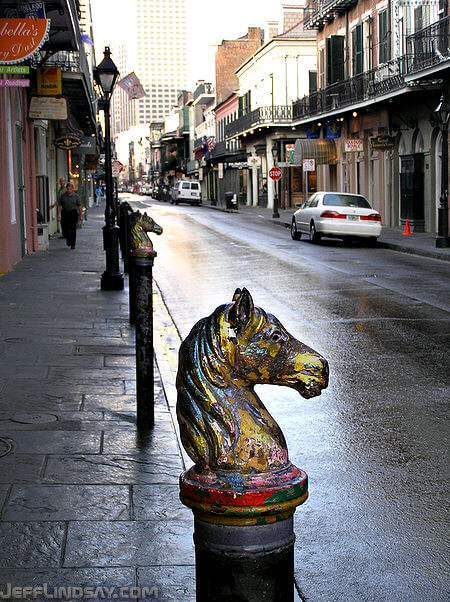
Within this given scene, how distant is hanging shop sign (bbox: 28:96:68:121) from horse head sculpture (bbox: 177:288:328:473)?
1870 centimetres

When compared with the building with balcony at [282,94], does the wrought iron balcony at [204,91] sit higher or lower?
higher

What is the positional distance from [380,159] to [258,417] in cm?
3072

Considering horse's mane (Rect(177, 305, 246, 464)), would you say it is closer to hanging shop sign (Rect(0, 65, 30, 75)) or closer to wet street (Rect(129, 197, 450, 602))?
wet street (Rect(129, 197, 450, 602))

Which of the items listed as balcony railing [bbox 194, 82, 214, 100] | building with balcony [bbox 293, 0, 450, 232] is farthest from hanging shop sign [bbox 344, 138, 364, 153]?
balcony railing [bbox 194, 82, 214, 100]

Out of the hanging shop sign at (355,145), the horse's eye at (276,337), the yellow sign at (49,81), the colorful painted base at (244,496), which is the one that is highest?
the yellow sign at (49,81)

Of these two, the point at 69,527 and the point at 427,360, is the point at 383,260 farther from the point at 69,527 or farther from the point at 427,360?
the point at 69,527

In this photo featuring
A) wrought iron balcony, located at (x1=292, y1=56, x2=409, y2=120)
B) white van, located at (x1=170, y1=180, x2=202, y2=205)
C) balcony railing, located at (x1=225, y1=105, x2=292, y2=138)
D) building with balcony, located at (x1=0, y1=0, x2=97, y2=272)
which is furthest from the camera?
white van, located at (x1=170, y1=180, x2=202, y2=205)

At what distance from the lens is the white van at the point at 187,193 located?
223 ft

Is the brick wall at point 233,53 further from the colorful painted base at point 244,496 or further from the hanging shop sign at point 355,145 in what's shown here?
the colorful painted base at point 244,496

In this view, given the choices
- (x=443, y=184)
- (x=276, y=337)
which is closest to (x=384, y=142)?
(x=443, y=184)

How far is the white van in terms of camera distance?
68.0m

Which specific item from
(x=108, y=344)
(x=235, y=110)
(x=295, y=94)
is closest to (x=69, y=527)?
(x=108, y=344)

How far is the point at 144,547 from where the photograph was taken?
3.89 meters

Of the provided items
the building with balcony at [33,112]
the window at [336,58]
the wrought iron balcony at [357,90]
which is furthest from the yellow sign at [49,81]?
the window at [336,58]
